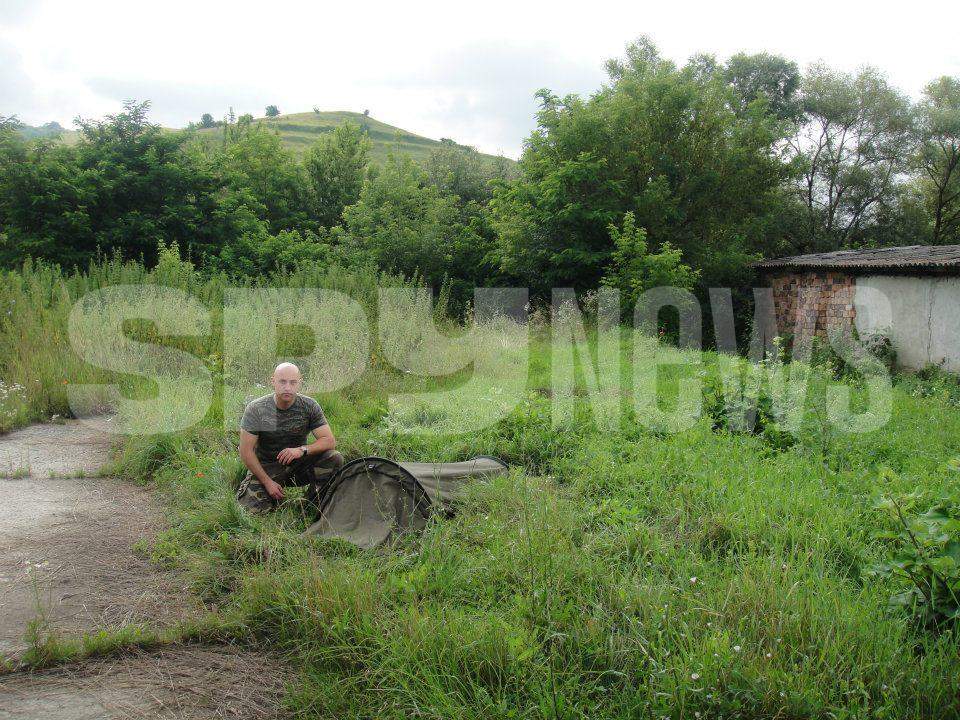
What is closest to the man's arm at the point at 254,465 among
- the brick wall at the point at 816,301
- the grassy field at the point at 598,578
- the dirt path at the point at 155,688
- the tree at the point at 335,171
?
the grassy field at the point at 598,578

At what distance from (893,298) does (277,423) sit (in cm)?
1386

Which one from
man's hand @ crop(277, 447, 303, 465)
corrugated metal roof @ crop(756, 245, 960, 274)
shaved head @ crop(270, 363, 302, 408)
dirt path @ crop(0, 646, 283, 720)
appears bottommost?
dirt path @ crop(0, 646, 283, 720)

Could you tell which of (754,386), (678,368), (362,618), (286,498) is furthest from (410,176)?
(362,618)

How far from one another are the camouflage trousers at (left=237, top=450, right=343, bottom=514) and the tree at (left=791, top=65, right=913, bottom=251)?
2802 centimetres

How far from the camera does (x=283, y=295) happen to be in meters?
10.6

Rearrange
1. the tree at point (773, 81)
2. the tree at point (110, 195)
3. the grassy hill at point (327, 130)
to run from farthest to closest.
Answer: the grassy hill at point (327, 130) < the tree at point (773, 81) < the tree at point (110, 195)

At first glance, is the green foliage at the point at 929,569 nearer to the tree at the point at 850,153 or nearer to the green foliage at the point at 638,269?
the green foliage at the point at 638,269

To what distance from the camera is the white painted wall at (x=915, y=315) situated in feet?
42.4

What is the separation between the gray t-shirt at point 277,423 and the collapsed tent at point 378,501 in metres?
0.64

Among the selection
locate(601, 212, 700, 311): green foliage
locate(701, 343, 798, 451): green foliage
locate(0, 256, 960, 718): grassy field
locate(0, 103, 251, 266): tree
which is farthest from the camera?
locate(0, 103, 251, 266): tree

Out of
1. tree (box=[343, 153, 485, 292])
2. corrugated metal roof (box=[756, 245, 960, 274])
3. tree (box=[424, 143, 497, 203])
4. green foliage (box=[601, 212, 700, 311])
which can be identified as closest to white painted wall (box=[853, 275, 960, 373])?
corrugated metal roof (box=[756, 245, 960, 274])

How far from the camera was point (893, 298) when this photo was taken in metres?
14.5

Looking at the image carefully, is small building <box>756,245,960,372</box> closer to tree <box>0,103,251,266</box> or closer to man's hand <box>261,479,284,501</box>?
man's hand <box>261,479,284,501</box>

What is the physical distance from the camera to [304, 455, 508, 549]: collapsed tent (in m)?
4.49
